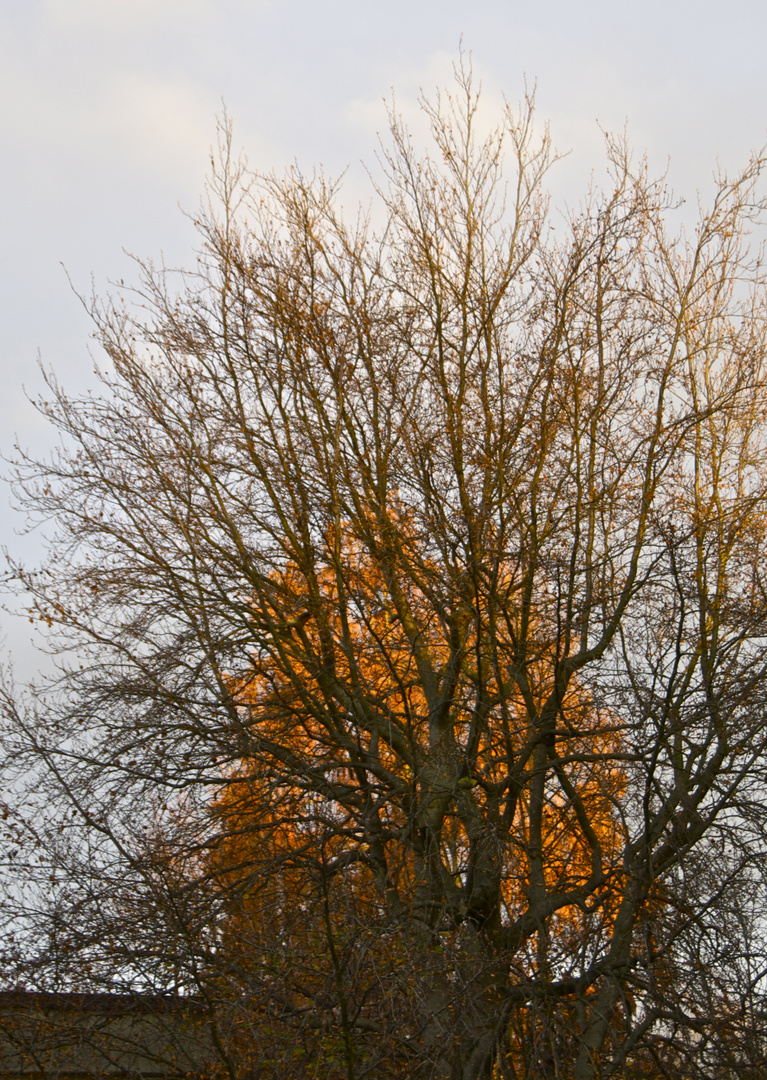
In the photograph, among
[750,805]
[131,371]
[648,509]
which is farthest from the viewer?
[131,371]

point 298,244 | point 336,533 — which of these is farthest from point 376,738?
point 298,244

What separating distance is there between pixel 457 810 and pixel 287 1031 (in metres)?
2.47

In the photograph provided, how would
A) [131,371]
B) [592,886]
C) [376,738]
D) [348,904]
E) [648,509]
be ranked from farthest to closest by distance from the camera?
1. [131,371]
2. [376,738]
3. [648,509]
4. [592,886]
5. [348,904]

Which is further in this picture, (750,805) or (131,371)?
(131,371)

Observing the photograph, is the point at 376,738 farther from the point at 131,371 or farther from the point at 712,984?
the point at 131,371

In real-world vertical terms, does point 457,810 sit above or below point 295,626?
below

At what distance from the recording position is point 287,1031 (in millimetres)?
7008

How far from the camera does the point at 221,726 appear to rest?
28.1 feet

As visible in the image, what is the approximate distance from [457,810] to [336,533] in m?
2.77

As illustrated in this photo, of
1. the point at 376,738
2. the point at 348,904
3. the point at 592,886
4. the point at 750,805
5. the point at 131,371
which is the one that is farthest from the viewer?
the point at 131,371

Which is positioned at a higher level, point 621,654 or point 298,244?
point 298,244

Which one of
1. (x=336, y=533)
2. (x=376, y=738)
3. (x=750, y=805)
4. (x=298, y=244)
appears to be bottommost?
(x=750, y=805)

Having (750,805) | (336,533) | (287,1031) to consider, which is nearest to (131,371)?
(336,533)

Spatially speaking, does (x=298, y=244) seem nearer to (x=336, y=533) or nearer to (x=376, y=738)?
(x=336, y=533)
